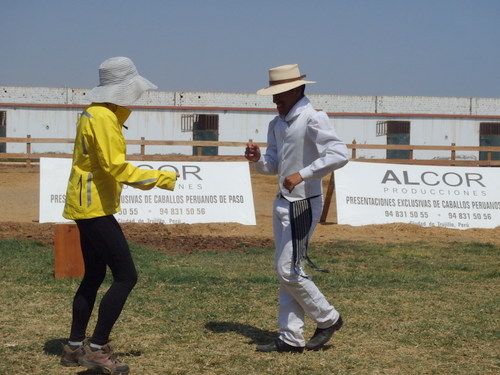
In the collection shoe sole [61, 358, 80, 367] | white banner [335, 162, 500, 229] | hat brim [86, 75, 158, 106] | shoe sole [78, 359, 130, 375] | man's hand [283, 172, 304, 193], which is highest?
hat brim [86, 75, 158, 106]

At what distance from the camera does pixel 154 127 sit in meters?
41.2

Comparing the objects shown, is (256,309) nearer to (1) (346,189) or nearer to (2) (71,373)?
(2) (71,373)

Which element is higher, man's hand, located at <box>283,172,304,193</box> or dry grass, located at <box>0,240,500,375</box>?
man's hand, located at <box>283,172,304,193</box>

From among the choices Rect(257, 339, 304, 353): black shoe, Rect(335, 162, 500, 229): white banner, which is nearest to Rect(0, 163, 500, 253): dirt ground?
Rect(335, 162, 500, 229): white banner

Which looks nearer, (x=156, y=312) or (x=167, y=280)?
(x=156, y=312)

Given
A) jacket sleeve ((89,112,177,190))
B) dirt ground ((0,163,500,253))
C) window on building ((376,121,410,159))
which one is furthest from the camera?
window on building ((376,121,410,159))

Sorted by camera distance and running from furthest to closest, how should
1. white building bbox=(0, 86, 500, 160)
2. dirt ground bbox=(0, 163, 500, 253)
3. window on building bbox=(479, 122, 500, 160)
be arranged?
window on building bbox=(479, 122, 500, 160) < white building bbox=(0, 86, 500, 160) < dirt ground bbox=(0, 163, 500, 253)

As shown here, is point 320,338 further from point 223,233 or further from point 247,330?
point 223,233

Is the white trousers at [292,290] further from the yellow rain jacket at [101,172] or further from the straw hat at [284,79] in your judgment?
the yellow rain jacket at [101,172]

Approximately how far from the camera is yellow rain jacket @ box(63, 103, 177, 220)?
5.12 meters

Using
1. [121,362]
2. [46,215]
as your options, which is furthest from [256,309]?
[46,215]

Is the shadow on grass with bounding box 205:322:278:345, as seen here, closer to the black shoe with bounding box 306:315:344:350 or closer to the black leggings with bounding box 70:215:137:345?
the black shoe with bounding box 306:315:344:350

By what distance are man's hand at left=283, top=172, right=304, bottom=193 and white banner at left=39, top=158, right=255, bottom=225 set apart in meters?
9.56

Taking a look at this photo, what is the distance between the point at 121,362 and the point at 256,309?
219cm
